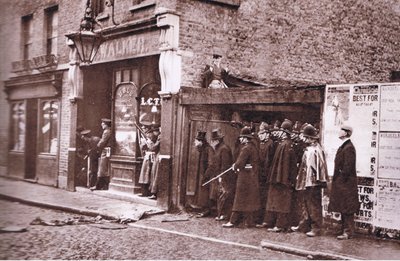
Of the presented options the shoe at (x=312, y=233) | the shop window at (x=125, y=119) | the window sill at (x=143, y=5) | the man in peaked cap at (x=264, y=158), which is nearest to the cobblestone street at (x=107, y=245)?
the shoe at (x=312, y=233)

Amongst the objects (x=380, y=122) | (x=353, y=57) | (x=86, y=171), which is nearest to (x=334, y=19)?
(x=353, y=57)

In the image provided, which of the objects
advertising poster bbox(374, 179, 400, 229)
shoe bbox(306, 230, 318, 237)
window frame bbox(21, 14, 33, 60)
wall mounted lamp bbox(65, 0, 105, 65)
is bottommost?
shoe bbox(306, 230, 318, 237)

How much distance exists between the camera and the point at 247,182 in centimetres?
905

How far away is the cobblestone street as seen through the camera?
22.2 ft

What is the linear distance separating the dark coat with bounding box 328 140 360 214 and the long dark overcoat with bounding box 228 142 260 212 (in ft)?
4.71

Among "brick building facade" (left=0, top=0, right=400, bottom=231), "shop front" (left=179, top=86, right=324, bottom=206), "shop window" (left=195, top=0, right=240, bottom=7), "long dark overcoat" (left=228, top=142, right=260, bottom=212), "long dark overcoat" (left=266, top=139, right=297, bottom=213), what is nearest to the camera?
"long dark overcoat" (left=266, top=139, right=297, bottom=213)

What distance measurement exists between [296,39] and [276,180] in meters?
5.71

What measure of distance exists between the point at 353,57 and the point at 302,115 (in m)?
5.02

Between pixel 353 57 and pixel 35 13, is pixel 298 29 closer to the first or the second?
pixel 353 57

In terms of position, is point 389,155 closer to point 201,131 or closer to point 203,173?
point 203,173

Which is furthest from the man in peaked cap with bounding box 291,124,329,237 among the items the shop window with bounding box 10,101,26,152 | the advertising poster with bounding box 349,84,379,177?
the shop window with bounding box 10,101,26,152

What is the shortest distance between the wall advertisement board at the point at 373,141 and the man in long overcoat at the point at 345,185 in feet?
0.63

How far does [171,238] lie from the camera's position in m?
8.21

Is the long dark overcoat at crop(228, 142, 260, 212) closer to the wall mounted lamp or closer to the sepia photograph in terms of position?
the sepia photograph
